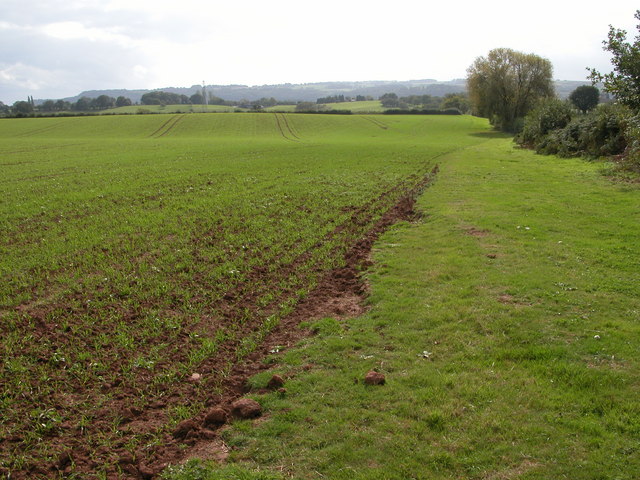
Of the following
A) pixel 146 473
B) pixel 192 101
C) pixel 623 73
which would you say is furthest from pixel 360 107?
pixel 146 473

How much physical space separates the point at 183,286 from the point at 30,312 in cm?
299

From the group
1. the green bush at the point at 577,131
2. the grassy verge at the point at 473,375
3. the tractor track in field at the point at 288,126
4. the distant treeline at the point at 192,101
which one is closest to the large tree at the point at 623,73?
the green bush at the point at 577,131

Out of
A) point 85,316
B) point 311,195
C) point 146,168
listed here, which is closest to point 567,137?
point 311,195

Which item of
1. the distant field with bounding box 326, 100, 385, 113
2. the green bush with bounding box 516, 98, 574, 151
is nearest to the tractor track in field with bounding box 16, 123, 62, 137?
the distant field with bounding box 326, 100, 385, 113

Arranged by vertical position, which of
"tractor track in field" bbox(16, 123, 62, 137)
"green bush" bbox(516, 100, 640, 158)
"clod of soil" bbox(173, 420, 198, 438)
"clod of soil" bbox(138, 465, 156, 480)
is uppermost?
"tractor track in field" bbox(16, 123, 62, 137)

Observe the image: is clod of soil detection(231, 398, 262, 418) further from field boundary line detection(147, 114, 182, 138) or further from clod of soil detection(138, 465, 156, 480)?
field boundary line detection(147, 114, 182, 138)

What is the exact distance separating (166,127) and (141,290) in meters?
85.0

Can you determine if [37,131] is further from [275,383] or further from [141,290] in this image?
[275,383]

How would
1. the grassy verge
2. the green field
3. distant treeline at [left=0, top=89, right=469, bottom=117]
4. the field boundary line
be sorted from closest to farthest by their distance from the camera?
1. the grassy verge
2. the green field
3. the field boundary line
4. distant treeline at [left=0, top=89, right=469, bottom=117]

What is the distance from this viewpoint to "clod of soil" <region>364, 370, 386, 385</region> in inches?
250

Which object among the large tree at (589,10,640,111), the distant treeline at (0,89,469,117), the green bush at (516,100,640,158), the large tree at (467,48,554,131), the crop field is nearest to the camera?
the crop field

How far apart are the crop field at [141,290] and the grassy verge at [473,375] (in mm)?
1115

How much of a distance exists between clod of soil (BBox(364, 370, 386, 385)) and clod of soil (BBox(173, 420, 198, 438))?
7.91 ft

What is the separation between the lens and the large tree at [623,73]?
17469 millimetres
